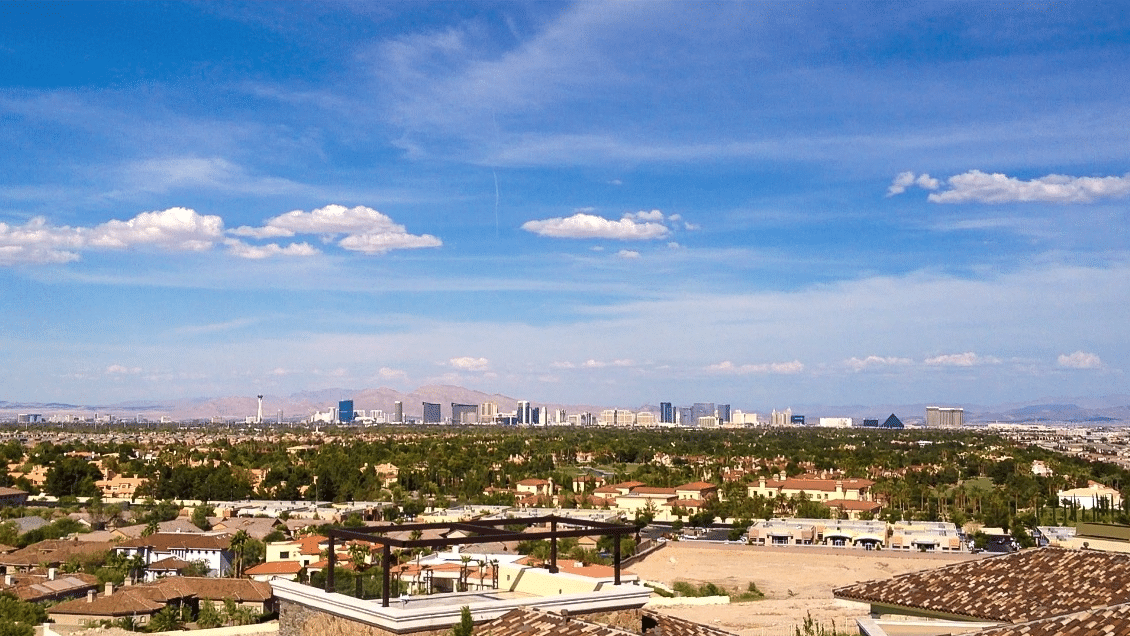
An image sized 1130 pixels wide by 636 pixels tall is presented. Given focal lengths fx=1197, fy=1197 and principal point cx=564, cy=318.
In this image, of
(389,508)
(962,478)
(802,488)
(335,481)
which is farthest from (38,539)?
(962,478)

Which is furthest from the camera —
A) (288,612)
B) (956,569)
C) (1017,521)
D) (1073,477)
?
(1073,477)

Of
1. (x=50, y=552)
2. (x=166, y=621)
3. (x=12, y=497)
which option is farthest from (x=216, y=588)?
(x=12, y=497)

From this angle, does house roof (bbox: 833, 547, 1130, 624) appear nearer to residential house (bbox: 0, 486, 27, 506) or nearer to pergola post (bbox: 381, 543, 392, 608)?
pergola post (bbox: 381, 543, 392, 608)

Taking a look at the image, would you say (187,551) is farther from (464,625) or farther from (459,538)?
(464,625)

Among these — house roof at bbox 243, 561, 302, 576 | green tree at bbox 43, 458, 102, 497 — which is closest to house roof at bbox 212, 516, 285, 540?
house roof at bbox 243, 561, 302, 576

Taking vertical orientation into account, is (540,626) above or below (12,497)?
above

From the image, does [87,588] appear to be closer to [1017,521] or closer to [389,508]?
[389,508]
